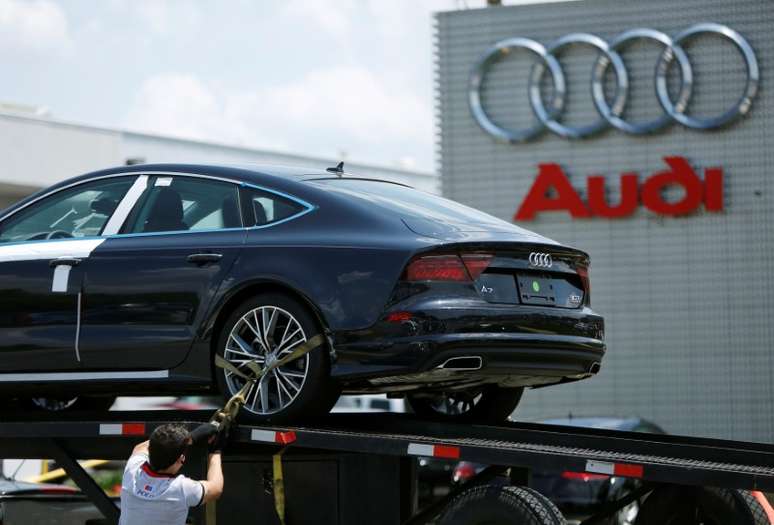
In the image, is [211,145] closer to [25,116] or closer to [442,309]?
[25,116]

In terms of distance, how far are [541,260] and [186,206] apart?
194 centimetres

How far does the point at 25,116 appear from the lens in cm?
3222

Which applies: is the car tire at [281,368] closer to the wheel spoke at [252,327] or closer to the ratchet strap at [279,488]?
the wheel spoke at [252,327]

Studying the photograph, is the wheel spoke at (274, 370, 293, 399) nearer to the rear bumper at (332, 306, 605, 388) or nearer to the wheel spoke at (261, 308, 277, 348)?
the wheel spoke at (261, 308, 277, 348)

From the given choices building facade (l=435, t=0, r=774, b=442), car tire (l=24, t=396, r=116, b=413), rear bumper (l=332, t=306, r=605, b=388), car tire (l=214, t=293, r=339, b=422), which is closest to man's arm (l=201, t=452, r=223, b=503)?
car tire (l=214, t=293, r=339, b=422)

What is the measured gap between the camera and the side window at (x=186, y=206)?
7.42m

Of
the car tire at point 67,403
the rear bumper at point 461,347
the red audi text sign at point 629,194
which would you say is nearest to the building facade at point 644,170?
the red audi text sign at point 629,194

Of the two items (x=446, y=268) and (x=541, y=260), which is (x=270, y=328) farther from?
(x=541, y=260)

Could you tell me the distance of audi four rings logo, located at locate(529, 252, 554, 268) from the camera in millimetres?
7090

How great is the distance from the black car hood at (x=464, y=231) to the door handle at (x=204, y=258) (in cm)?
99

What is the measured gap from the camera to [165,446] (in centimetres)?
654

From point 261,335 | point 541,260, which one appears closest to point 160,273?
point 261,335

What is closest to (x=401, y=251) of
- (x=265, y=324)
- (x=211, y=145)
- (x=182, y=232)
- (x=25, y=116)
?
(x=265, y=324)

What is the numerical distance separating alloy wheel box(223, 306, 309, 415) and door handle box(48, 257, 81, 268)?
3.63 ft
